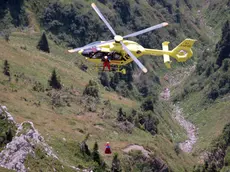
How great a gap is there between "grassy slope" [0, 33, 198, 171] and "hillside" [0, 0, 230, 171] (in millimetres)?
223

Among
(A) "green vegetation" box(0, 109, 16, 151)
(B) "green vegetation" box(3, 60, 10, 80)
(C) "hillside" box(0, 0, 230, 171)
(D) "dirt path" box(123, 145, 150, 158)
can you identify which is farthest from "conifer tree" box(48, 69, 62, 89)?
(A) "green vegetation" box(0, 109, 16, 151)

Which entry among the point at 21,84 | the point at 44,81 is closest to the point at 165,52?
the point at 21,84

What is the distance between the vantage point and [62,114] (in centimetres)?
6712

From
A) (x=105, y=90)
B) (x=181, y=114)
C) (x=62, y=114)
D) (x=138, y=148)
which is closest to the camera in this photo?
(x=62, y=114)

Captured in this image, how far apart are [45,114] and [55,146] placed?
12.5 metres

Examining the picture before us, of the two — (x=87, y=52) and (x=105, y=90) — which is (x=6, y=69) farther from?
(x=105, y=90)

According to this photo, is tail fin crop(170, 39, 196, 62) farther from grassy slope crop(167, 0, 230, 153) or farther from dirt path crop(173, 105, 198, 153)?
dirt path crop(173, 105, 198, 153)

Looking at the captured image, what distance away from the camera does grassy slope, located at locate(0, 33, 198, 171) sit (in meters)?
53.8

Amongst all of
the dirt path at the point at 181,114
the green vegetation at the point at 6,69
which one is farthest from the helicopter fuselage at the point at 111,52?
the dirt path at the point at 181,114

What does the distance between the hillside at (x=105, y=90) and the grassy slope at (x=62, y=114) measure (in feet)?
0.73

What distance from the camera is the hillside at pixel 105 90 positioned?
196ft

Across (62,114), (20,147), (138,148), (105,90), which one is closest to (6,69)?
(62,114)

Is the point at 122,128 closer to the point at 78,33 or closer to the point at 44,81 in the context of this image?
the point at 44,81

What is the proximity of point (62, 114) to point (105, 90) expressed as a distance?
128 feet
